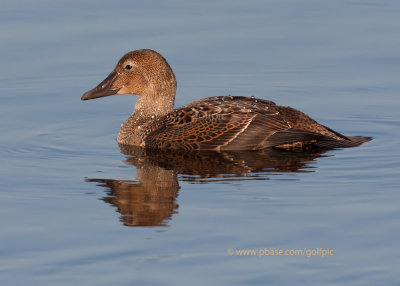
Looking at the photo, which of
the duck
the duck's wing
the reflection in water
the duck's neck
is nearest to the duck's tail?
the duck

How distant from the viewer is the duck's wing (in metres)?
10.9

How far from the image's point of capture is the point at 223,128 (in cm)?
1088

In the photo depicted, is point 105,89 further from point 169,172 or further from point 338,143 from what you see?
point 338,143

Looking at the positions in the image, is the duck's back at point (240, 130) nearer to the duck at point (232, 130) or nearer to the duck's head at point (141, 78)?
the duck at point (232, 130)

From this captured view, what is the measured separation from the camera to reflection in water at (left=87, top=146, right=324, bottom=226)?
28.6 feet

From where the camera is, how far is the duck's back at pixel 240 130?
10836mm

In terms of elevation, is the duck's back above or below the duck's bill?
below

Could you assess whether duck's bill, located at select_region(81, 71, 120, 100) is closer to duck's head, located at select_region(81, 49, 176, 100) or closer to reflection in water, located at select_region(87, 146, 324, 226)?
duck's head, located at select_region(81, 49, 176, 100)

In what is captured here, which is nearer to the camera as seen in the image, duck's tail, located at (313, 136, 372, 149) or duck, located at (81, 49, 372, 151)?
duck, located at (81, 49, 372, 151)

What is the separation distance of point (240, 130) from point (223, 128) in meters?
0.20

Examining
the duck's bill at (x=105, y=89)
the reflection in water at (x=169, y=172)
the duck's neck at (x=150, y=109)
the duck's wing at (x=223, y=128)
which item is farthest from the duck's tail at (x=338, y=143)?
the duck's bill at (x=105, y=89)

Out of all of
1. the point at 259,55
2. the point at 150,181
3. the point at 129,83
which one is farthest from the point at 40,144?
the point at 259,55

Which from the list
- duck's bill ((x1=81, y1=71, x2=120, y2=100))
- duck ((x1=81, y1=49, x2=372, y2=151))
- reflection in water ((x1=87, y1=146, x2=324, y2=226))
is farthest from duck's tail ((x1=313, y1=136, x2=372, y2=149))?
duck's bill ((x1=81, y1=71, x2=120, y2=100))

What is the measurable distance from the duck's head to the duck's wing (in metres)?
0.86
